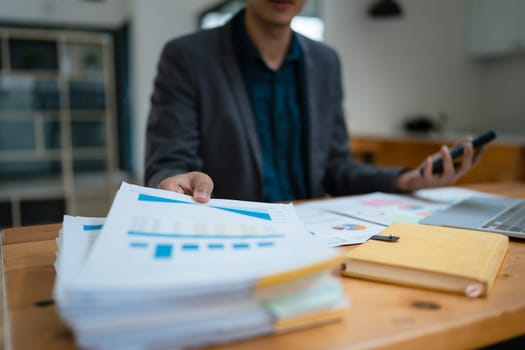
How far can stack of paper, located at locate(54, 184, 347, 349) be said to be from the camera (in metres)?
0.32

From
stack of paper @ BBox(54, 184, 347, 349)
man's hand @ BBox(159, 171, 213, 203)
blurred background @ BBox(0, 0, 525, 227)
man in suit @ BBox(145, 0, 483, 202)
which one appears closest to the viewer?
stack of paper @ BBox(54, 184, 347, 349)

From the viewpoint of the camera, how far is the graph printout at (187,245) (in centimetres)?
34

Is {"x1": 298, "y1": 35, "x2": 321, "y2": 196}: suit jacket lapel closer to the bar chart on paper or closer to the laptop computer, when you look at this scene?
the laptop computer

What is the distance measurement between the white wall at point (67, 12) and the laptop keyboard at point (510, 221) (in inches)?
157

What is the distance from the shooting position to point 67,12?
4.22m

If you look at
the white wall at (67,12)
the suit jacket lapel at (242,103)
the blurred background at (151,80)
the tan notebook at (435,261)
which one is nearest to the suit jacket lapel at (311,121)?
the suit jacket lapel at (242,103)

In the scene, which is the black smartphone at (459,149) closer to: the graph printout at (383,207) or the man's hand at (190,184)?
the graph printout at (383,207)

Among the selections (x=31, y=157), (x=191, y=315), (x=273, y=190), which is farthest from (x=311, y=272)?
(x=31, y=157)

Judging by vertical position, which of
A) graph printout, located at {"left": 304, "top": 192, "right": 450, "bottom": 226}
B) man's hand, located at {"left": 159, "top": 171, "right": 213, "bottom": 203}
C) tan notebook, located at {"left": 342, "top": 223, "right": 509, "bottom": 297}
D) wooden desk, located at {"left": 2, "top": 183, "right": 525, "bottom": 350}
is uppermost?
man's hand, located at {"left": 159, "top": 171, "right": 213, "bottom": 203}

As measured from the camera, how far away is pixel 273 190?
122 cm

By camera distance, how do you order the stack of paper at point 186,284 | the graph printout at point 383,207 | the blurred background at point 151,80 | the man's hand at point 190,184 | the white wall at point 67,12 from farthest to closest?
1. the white wall at point 67,12
2. the blurred background at point 151,80
3. the graph printout at point 383,207
4. the man's hand at point 190,184
5. the stack of paper at point 186,284

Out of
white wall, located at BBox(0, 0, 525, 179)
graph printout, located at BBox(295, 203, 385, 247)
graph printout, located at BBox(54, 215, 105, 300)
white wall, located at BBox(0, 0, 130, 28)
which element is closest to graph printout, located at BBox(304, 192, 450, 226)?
graph printout, located at BBox(295, 203, 385, 247)

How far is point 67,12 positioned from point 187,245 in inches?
176

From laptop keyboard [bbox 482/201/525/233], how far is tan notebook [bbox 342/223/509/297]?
0.10 m
